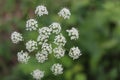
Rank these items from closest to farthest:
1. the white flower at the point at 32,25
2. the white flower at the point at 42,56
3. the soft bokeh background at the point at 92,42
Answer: the white flower at the point at 42,56
the white flower at the point at 32,25
the soft bokeh background at the point at 92,42

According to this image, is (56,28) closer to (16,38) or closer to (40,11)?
(40,11)

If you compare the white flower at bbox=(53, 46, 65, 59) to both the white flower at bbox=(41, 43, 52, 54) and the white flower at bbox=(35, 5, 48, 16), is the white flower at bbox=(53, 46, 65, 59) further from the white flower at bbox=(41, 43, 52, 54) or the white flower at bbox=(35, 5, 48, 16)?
the white flower at bbox=(35, 5, 48, 16)

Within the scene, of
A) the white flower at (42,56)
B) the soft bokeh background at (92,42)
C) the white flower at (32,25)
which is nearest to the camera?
the white flower at (42,56)

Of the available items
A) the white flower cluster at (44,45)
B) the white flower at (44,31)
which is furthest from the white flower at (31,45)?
the white flower at (44,31)

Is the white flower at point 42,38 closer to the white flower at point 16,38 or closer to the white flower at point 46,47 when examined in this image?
the white flower at point 46,47

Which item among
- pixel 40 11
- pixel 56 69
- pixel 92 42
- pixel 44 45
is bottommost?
pixel 56 69

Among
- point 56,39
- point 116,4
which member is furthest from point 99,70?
point 56,39

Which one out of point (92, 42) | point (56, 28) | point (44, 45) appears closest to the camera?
point (44, 45)

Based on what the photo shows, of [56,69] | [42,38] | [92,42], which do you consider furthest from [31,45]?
[92,42]

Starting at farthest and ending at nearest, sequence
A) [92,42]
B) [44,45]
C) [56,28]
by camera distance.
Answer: [92,42], [56,28], [44,45]

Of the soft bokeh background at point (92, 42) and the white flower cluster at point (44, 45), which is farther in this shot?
the soft bokeh background at point (92, 42)

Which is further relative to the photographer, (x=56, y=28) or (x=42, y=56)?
(x=56, y=28)

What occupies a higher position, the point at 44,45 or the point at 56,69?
the point at 44,45
